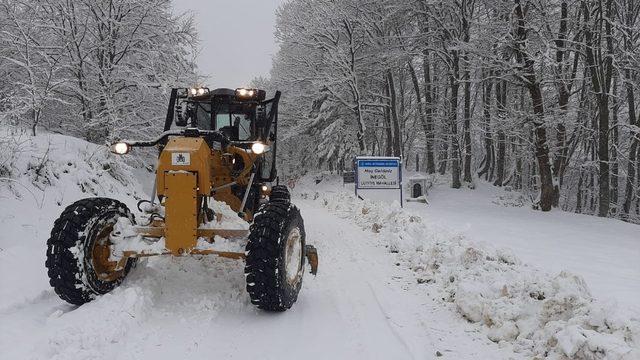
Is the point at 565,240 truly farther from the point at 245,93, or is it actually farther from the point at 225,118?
the point at 225,118

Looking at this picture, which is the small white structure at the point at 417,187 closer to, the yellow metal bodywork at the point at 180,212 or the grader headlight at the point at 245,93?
the grader headlight at the point at 245,93

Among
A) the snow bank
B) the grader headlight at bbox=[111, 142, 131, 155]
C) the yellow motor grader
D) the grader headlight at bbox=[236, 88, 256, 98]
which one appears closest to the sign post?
the snow bank

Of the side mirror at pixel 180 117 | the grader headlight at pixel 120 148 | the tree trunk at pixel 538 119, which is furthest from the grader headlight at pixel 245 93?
the tree trunk at pixel 538 119

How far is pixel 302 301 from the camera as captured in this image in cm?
517

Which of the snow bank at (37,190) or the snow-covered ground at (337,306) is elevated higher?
the snow bank at (37,190)

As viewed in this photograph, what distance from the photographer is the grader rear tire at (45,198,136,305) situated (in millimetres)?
4332

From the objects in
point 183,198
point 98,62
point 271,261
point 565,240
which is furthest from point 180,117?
point 98,62

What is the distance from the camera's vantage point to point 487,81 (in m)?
24.5

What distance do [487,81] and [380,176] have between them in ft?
43.4

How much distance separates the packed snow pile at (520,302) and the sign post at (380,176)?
6.88 m

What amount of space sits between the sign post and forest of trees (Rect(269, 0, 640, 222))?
3814mm

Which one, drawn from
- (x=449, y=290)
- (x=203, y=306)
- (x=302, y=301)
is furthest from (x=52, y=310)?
(x=449, y=290)

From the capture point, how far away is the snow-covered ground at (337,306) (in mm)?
3650

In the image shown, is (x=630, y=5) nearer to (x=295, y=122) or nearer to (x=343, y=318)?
(x=343, y=318)
